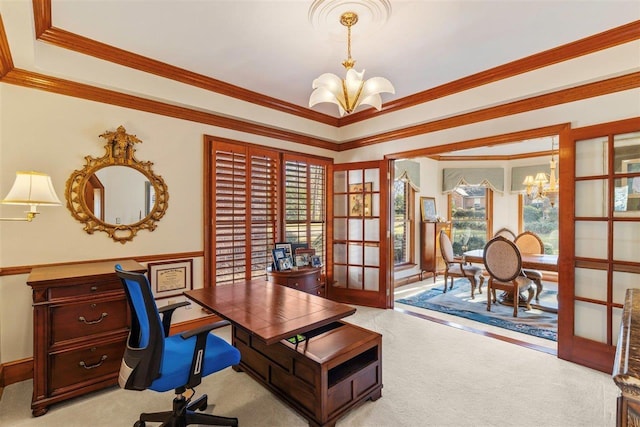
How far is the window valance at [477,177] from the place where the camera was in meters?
6.57

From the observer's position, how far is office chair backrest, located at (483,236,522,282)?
3.93 m

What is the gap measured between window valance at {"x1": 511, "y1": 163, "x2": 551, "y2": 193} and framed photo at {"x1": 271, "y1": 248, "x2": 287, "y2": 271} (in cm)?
566

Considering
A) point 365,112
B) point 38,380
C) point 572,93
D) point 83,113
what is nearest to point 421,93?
point 365,112

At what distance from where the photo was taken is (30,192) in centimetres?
206

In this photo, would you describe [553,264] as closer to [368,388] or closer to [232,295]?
[368,388]

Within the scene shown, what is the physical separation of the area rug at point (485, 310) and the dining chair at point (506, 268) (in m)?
0.16

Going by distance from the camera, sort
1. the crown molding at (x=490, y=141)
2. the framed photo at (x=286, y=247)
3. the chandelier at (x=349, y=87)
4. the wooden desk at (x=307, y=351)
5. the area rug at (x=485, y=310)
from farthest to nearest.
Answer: the framed photo at (x=286, y=247), the area rug at (x=485, y=310), the crown molding at (x=490, y=141), the chandelier at (x=349, y=87), the wooden desk at (x=307, y=351)

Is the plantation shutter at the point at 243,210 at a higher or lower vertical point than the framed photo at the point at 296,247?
higher

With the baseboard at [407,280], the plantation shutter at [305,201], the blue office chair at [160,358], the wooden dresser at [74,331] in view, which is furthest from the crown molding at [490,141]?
the wooden dresser at [74,331]

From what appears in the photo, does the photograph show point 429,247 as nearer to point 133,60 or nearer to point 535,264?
point 535,264

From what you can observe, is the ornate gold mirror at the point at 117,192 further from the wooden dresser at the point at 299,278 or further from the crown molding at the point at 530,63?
the crown molding at the point at 530,63

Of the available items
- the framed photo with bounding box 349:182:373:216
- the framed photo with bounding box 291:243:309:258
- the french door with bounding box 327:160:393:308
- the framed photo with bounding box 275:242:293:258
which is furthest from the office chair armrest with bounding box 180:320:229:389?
the framed photo with bounding box 349:182:373:216

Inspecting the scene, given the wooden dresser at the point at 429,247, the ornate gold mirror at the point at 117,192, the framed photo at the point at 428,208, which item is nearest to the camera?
the ornate gold mirror at the point at 117,192

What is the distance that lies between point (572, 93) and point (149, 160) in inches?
162
